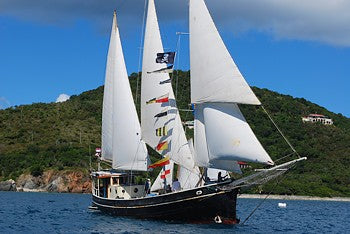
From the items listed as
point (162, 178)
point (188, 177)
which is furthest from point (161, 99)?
point (188, 177)

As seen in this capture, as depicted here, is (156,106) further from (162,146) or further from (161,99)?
(162,146)

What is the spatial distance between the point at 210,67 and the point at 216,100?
2.19m

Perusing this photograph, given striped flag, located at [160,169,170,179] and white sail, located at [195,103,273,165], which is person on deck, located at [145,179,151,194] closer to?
striped flag, located at [160,169,170,179]

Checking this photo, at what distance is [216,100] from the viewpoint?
1622 inches

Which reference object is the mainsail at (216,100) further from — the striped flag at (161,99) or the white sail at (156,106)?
the striped flag at (161,99)

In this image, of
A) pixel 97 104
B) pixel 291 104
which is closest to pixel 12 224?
pixel 97 104

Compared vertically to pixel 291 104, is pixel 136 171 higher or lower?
lower

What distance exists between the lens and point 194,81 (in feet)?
141

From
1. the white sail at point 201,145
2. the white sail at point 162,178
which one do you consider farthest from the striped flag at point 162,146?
the white sail at point 201,145

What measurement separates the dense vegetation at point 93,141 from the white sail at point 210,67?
5905 centimetres

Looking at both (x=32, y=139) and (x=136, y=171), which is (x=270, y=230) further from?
(x=32, y=139)

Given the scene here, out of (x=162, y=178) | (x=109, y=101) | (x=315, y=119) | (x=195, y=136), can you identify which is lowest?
(x=162, y=178)

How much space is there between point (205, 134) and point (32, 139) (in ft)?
323

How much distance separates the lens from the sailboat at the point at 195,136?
4053 centimetres
